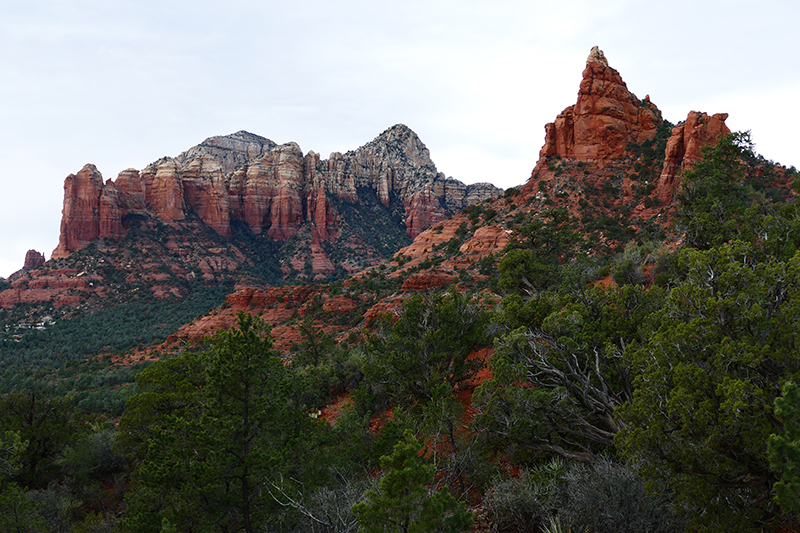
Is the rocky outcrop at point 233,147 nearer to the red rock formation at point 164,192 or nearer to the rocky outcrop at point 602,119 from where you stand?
the red rock formation at point 164,192

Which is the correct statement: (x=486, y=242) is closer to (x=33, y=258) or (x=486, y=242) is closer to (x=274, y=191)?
(x=274, y=191)

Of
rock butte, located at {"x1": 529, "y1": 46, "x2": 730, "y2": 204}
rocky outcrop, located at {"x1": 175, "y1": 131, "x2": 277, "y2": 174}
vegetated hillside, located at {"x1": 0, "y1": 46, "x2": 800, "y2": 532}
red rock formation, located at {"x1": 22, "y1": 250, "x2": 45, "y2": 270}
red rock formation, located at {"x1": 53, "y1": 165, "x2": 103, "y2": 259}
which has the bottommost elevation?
vegetated hillside, located at {"x1": 0, "y1": 46, "x2": 800, "y2": 532}

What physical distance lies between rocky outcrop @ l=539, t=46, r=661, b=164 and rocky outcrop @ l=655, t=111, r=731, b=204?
8.64 metres

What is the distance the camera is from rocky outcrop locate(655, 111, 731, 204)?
36.5 metres

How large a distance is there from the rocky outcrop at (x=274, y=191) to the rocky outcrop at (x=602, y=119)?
58024mm

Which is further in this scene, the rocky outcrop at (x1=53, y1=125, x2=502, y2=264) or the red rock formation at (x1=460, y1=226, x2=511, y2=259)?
the rocky outcrop at (x1=53, y1=125, x2=502, y2=264)

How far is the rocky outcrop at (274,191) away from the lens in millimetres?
78188

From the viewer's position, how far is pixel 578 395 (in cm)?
925

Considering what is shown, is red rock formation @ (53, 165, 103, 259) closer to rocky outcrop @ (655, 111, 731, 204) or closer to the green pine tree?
the green pine tree

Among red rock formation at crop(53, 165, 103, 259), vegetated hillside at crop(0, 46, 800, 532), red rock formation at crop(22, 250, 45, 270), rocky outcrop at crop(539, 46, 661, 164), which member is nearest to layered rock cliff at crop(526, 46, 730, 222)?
rocky outcrop at crop(539, 46, 661, 164)

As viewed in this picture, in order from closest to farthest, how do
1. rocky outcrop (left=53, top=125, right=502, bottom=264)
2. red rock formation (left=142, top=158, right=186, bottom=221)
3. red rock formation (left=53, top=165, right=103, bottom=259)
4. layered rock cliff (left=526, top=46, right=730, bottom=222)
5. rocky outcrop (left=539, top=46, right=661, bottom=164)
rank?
1. layered rock cliff (left=526, top=46, right=730, bottom=222)
2. rocky outcrop (left=539, top=46, right=661, bottom=164)
3. red rock formation (left=53, top=165, right=103, bottom=259)
4. rocky outcrop (left=53, top=125, right=502, bottom=264)
5. red rock formation (left=142, top=158, right=186, bottom=221)

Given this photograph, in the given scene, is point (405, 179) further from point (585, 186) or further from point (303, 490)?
point (303, 490)

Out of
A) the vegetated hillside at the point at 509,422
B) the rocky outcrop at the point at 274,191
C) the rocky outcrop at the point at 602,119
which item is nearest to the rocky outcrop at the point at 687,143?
the rocky outcrop at the point at 602,119

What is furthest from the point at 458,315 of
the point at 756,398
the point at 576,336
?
the point at 756,398
